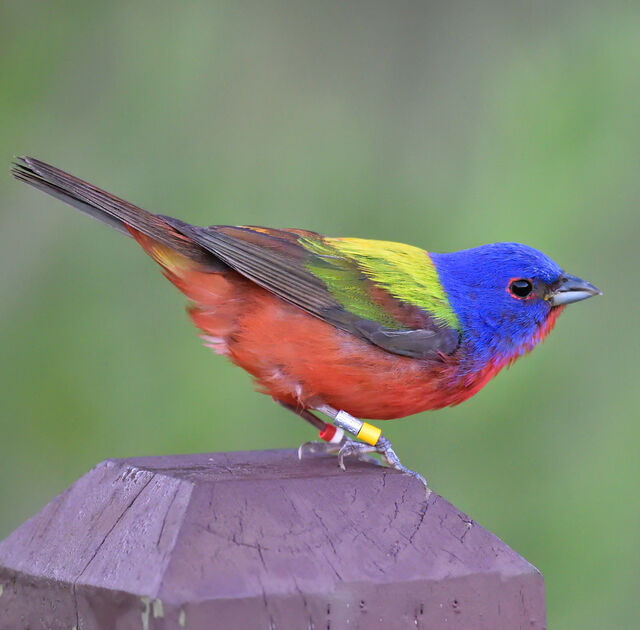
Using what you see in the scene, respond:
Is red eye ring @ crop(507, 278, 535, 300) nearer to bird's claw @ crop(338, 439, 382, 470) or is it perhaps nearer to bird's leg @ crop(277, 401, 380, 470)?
bird's leg @ crop(277, 401, 380, 470)

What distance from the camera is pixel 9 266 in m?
6.35

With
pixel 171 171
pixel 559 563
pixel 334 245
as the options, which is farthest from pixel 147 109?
pixel 559 563

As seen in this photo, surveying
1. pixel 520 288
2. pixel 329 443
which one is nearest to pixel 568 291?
pixel 520 288

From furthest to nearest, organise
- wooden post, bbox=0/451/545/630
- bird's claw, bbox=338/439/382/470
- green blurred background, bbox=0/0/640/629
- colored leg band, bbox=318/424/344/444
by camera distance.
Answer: green blurred background, bbox=0/0/640/629, colored leg band, bbox=318/424/344/444, bird's claw, bbox=338/439/382/470, wooden post, bbox=0/451/545/630

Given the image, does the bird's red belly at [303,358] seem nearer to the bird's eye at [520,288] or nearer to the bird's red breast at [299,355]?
the bird's red breast at [299,355]

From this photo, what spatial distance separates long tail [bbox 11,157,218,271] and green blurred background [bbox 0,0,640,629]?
223cm

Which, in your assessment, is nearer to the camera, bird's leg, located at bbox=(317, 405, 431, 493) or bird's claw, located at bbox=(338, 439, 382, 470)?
bird's claw, located at bbox=(338, 439, 382, 470)

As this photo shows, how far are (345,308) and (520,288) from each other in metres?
0.70

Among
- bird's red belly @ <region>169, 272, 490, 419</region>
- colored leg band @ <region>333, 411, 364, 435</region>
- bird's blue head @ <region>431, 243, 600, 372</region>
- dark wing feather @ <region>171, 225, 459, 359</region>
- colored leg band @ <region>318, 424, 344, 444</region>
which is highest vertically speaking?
bird's blue head @ <region>431, 243, 600, 372</region>

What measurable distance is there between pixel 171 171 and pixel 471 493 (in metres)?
2.37

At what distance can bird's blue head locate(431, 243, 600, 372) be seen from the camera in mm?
4270

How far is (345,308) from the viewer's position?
160 inches

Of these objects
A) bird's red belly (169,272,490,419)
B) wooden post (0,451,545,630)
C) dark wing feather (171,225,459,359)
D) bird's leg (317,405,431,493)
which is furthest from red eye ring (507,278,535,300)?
wooden post (0,451,545,630)

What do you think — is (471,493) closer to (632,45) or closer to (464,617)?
(632,45)
